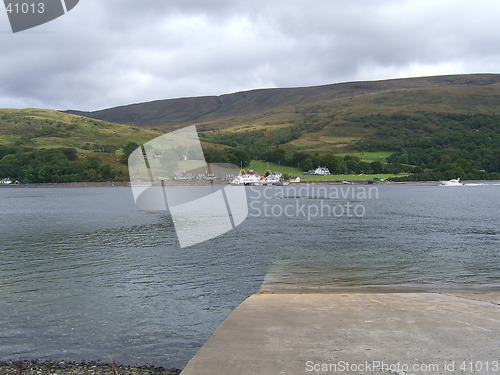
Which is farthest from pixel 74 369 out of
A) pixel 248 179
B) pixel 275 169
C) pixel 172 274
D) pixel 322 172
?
pixel 275 169

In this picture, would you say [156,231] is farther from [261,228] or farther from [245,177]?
[245,177]

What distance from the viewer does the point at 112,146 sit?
200 metres

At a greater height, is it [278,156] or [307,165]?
[278,156]

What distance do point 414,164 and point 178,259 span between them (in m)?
185

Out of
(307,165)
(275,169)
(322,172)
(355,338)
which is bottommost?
(322,172)

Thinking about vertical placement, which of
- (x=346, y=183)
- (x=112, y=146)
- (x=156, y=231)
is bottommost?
(x=346, y=183)

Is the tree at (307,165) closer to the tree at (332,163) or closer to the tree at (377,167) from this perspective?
the tree at (332,163)

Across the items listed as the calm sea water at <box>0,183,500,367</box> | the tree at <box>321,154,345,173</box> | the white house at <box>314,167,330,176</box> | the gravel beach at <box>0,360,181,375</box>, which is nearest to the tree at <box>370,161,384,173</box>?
the tree at <box>321,154,345,173</box>

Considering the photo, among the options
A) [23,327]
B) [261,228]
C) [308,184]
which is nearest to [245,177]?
[308,184]

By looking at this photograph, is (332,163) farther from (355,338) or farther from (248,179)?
(355,338)

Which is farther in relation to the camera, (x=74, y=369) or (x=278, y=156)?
(x=278, y=156)

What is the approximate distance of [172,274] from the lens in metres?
21.6

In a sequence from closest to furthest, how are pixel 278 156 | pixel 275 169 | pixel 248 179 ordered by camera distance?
pixel 248 179 < pixel 275 169 < pixel 278 156

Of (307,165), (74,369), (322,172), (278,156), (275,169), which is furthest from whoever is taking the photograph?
(278,156)
